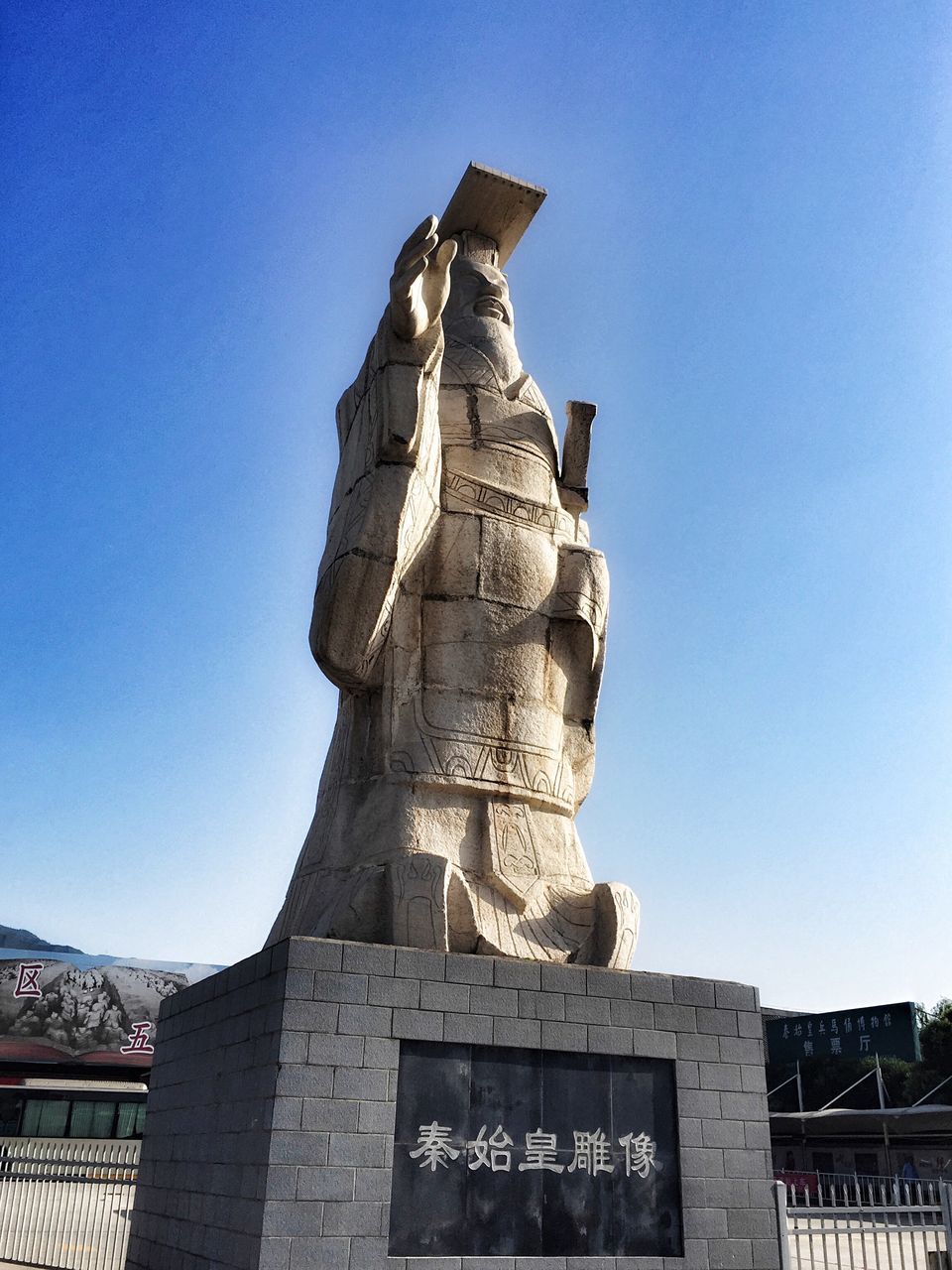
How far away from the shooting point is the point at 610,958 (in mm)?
5375

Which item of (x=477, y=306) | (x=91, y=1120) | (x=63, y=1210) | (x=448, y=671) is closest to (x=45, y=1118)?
(x=91, y=1120)

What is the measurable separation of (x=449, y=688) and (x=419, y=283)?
2195 millimetres

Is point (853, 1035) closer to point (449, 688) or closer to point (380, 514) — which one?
point (449, 688)

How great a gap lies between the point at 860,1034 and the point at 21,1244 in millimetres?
17890

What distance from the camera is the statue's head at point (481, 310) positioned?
23.0ft

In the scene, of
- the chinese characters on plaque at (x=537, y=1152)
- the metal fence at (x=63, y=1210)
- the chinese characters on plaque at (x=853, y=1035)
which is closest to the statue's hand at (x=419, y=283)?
the chinese characters on plaque at (x=537, y=1152)

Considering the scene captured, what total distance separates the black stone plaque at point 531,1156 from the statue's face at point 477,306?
179 inches

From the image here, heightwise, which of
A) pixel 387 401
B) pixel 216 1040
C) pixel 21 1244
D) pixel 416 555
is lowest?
pixel 21 1244

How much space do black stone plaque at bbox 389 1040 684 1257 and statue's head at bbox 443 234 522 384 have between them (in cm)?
423

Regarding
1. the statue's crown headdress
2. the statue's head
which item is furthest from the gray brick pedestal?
the statue's crown headdress

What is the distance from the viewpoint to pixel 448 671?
19.5 ft

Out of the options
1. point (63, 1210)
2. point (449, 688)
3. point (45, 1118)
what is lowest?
point (63, 1210)

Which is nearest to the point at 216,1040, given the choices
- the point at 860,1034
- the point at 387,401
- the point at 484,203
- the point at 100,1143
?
the point at 387,401

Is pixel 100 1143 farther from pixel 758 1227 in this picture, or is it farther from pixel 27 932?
pixel 27 932
